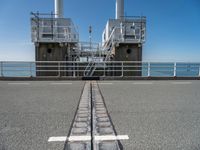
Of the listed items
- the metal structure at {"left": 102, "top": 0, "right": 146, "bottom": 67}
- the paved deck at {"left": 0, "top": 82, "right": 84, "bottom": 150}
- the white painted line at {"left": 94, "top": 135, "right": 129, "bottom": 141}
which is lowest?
the white painted line at {"left": 94, "top": 135, "right": 129, "bottom": 141}

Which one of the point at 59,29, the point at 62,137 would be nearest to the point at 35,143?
the point at 62,137

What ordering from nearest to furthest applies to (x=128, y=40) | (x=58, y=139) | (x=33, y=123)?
(x=58, y=139)
(x=33, y=123)
(x=128, y=40)

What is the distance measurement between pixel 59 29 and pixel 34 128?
12.2 m

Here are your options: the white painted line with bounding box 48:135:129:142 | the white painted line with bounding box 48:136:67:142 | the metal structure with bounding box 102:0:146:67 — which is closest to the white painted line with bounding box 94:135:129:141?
the white painted line with bounding box 48:135:129:142

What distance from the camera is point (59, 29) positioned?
13633 mm

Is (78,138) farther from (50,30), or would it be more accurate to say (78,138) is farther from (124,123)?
(50,30)

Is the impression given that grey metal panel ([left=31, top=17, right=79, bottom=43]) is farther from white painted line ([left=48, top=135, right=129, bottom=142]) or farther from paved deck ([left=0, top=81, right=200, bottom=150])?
white painted line ([left=48, top=135, right=129, bottom=142])

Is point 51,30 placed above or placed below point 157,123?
above

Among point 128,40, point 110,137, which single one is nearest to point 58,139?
point 110,137

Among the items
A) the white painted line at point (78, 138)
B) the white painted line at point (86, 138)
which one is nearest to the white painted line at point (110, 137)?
the white painted line at point (86, 138)

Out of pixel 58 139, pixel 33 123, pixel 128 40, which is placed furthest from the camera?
pixel 128 40

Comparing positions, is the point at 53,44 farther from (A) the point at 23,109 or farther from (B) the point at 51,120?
(B) the point at 51,120

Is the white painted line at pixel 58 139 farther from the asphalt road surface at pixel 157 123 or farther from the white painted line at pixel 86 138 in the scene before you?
the asphalt road surface at pixel 157 123

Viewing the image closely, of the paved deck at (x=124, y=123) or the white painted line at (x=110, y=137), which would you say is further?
the white painted line at (x=110, y=137)
